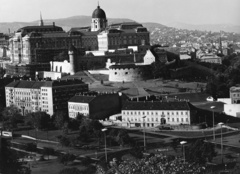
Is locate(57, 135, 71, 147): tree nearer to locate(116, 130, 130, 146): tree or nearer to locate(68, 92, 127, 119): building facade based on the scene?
locate(116, 130, 130, 146): tree

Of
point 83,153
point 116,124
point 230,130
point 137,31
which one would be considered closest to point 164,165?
point 83,153

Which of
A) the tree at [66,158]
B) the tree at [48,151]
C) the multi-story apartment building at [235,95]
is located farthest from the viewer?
the multi-story apartment building at [235,95]

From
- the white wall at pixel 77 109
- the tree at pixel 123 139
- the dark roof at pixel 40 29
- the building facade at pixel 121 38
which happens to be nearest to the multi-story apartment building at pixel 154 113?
the white wall at pixel 77 109

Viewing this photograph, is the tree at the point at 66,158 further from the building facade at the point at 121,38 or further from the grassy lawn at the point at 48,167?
the building facade at the point at 121,38

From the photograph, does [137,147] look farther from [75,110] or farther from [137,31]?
[137,31]

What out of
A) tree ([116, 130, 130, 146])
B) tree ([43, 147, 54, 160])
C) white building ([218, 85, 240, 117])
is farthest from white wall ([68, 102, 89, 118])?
tree ([43, 147, 54, 160])
